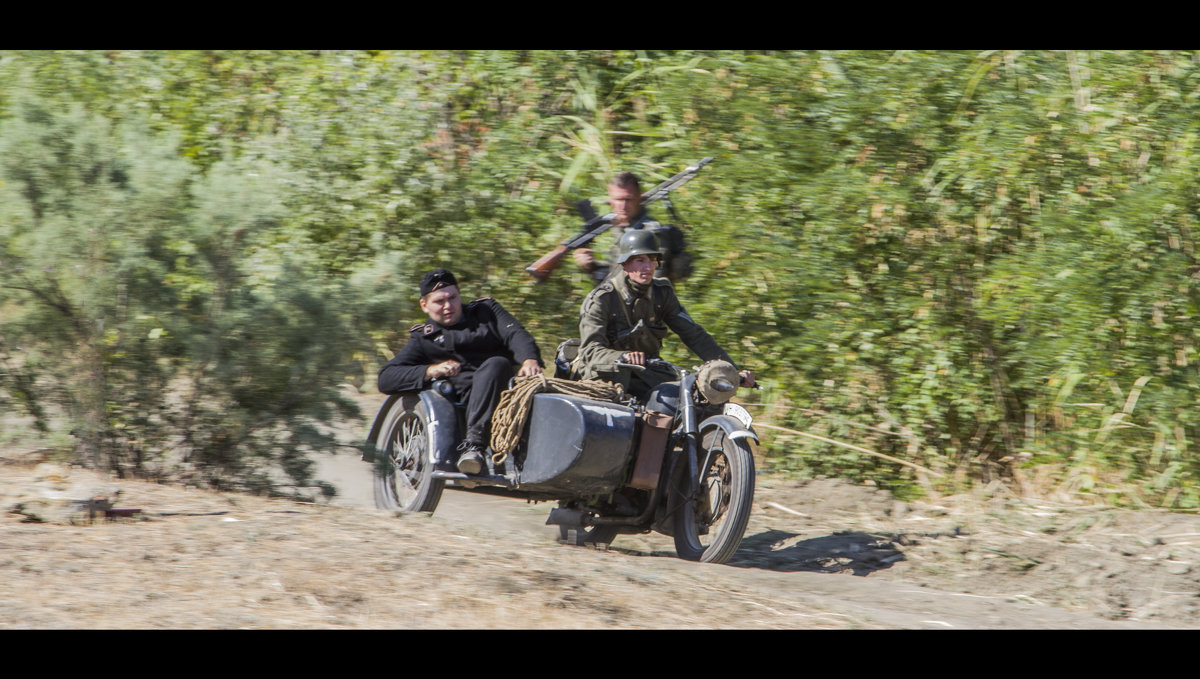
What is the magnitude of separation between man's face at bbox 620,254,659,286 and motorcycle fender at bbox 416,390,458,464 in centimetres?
131

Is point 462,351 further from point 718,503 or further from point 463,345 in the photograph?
point 718,503

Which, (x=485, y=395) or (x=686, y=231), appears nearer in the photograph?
(x=485, y=395)

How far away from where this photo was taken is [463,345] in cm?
729

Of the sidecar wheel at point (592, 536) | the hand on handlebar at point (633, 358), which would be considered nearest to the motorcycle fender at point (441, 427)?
the sidecar wheel at point (592, 536)

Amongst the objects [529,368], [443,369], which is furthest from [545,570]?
[443,369]

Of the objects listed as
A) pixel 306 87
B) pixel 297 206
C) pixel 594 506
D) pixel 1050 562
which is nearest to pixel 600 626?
pixel 594 506

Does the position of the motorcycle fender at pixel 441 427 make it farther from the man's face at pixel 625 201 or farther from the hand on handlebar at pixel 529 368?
the man's face at pixel 625 201

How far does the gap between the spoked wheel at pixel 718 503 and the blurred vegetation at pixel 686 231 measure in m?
2.02

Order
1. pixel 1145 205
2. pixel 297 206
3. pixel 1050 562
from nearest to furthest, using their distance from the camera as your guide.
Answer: pixel 1050 562
pixel 1145 205
pixel 297 206

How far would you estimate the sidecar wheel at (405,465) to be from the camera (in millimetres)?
7285

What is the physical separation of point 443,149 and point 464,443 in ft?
12.6

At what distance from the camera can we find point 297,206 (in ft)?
31.7

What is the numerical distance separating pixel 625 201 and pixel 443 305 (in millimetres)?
1277
